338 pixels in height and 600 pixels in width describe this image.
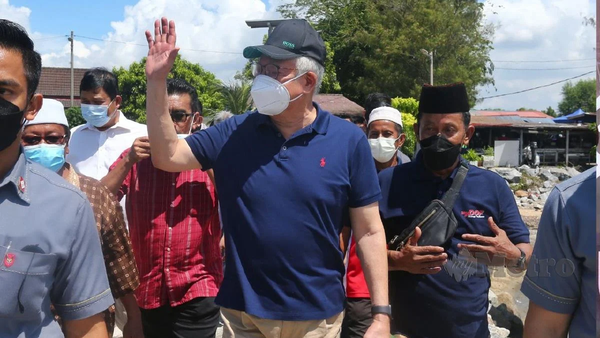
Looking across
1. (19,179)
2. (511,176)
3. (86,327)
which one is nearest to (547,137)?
(511,176)

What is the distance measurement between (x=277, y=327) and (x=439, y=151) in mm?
1209

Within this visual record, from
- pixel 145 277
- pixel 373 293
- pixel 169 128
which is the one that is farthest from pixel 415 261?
pixel 145 277

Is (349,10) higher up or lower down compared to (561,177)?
higher up

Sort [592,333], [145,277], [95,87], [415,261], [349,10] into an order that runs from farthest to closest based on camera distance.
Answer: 1. [349,10]
2. [95,87]
3. [145,277]
4. [415,261]
5. [592,333]

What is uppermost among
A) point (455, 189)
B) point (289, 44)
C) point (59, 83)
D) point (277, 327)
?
point (59, 83)

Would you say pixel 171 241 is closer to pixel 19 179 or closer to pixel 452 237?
pixel 452 237

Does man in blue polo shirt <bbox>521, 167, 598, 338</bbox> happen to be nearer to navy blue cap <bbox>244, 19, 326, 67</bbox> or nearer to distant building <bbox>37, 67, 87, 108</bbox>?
navy blue cap <bbox>244, 19, 326, 67</bbox>

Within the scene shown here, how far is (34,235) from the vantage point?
187 centimetres

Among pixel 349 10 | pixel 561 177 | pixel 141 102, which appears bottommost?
pixel 561 177

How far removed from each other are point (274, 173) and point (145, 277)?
1.36m

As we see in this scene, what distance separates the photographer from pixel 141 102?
1606 inches

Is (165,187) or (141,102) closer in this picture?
(165,187)

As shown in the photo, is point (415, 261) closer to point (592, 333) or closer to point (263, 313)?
point (263, 313)

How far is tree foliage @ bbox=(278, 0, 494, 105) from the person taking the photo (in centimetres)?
3362
